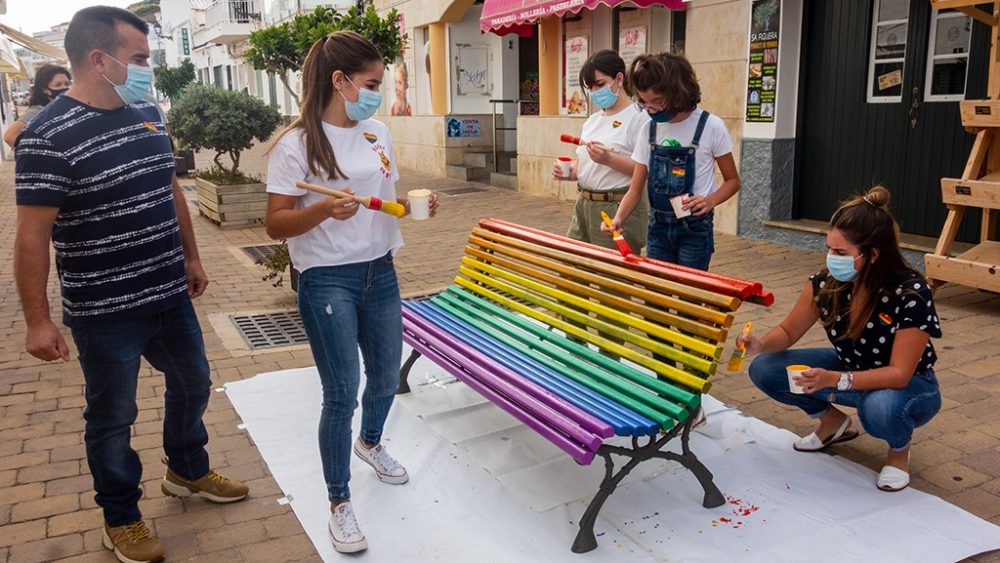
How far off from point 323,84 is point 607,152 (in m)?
1.78

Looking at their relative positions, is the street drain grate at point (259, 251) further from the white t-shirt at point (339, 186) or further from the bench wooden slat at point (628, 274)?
the white t-shirt at point (339, 186)

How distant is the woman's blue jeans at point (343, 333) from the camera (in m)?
2.87

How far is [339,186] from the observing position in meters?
2.84

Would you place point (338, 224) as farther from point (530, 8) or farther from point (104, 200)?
point (530, 8)

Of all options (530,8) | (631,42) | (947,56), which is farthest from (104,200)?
(631,42)

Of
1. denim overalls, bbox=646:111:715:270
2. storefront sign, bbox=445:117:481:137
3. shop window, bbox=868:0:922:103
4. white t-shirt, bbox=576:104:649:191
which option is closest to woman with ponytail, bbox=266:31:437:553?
denim overalls, bbox=646:111:715:270

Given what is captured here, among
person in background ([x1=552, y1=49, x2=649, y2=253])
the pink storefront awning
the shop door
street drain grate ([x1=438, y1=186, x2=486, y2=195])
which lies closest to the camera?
person in background ([x1=552, y1=49, x2=649, y2=253])

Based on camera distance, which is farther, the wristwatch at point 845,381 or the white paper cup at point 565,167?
the white paper cup at point 565,167

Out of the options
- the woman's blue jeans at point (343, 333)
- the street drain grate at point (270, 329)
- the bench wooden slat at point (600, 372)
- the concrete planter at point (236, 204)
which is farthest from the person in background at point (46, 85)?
the concrete planter at point (236, 204)

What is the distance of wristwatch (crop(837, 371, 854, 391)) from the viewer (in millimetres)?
3211

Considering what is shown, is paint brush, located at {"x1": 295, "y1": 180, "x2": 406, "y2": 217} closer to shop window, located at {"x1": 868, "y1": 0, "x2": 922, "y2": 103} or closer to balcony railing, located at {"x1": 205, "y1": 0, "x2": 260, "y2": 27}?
shop window, located at {"x1": 868, "y1": 0, "x2": 922, "y2": 103}

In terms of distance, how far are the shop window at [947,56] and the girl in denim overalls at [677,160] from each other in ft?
13.3

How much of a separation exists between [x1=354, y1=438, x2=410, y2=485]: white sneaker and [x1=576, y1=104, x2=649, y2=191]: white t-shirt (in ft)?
6.11

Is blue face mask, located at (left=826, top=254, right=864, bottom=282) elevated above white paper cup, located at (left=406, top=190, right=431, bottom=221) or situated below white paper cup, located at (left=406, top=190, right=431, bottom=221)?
below
